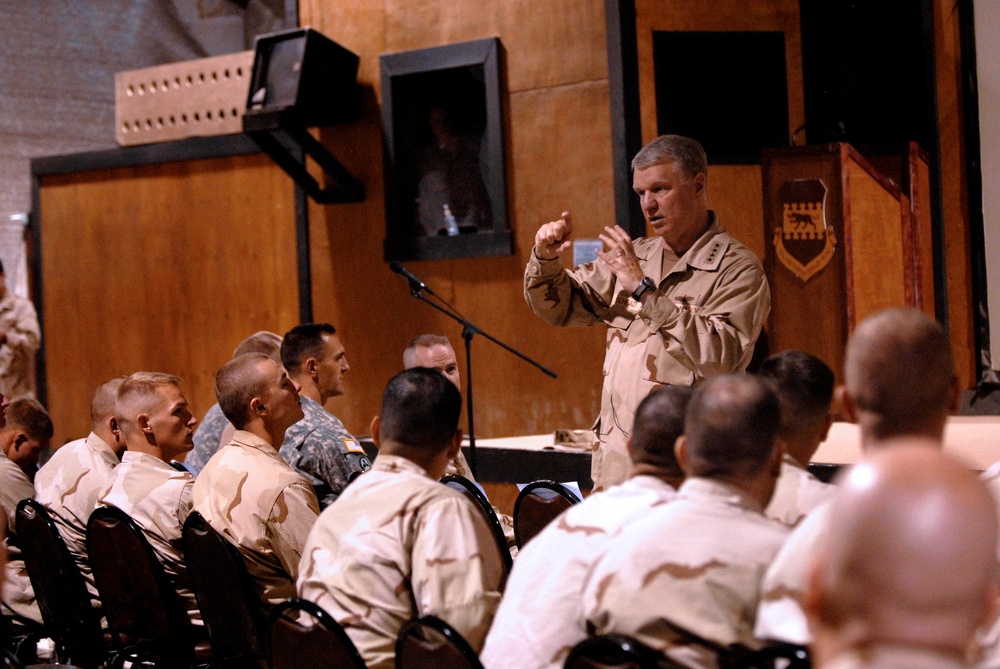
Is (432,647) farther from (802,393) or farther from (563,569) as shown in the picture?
(802,393)

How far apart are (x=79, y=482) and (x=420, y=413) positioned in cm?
170

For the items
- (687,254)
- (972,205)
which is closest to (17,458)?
(687,254)

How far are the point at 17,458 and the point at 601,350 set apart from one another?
289 centimetres

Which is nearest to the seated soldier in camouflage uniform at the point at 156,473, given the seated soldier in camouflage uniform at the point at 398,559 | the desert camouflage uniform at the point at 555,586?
the seated soldier in camouflage uniform at the point at 398,559

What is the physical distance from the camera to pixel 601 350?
577 centimetres

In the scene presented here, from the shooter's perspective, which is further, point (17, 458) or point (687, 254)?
point (17, 458)

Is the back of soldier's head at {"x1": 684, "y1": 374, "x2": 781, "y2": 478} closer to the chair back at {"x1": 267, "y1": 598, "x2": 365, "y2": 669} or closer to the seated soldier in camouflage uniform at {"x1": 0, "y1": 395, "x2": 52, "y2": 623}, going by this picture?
the chair back at {"x1": 267, "y1": 598, "x2": 365, "y2": 669}

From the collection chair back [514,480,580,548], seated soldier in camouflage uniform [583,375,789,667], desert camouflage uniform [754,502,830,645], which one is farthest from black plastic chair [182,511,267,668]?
desert camouflage uniform [754,502,830,645]

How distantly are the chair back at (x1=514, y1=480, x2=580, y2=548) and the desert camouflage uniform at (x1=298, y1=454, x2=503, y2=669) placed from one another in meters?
0.60

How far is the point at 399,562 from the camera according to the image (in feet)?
6.34

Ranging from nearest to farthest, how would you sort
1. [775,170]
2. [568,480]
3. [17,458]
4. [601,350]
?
[17,458] < [568,480] < [775,170] < [601,350]

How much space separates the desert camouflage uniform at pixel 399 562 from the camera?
1.90m

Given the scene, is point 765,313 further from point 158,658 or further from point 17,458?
point 17,458

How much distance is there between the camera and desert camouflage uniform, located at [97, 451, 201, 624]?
3012 mm
